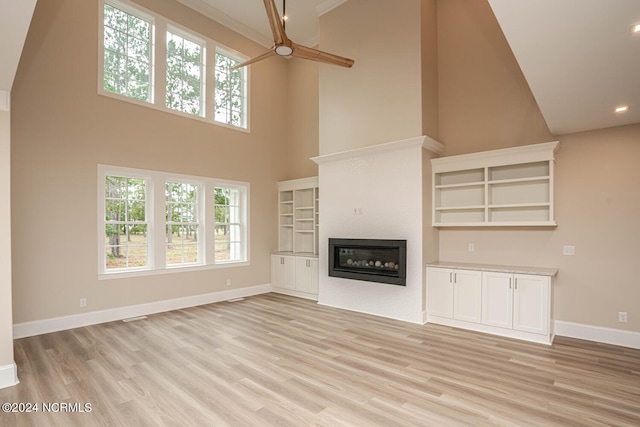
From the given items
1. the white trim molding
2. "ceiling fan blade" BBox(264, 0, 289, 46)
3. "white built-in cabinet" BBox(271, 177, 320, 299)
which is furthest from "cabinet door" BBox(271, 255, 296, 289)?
the white trim molding

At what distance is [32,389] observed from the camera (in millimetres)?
2826

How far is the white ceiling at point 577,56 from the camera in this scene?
2.05 meters

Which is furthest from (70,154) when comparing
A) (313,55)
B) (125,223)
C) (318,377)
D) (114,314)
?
(318,377)

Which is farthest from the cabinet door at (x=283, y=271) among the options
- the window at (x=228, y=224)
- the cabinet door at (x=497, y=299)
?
the cabinet door at (x=497, y=299)

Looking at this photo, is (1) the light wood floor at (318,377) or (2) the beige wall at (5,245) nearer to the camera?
Answer: (1) the light wood floor at (318,377)

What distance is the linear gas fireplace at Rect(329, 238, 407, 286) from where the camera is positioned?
4.95 m

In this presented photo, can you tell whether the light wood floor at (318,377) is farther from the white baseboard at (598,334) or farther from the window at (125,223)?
the window at (125,223)

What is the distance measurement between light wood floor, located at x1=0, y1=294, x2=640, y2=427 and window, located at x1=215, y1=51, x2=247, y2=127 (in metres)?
4.11

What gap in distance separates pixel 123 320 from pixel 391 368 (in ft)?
13.2

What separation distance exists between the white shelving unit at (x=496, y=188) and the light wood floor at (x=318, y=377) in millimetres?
1629

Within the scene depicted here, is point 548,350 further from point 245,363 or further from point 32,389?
point 32,389

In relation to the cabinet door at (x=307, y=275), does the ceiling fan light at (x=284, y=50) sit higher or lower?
higher

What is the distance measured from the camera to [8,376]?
289 centimetres

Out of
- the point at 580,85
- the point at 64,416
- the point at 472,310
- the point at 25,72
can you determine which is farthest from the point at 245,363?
the point at 25,72
